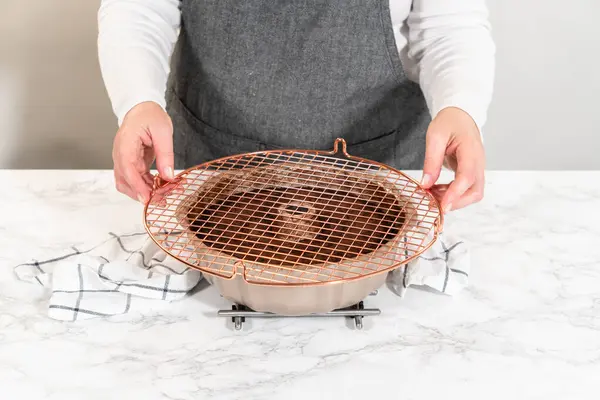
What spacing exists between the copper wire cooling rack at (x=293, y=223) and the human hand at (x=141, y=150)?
20mm

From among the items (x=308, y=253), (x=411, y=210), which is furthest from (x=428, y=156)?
(x=308, y=253)

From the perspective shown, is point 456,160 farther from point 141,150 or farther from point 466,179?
point 141,150

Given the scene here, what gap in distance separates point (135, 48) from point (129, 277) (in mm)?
383

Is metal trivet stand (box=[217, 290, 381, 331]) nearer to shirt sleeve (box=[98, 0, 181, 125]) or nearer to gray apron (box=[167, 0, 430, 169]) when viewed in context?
shirt sleeve (box=[98, 0, 181, 125])

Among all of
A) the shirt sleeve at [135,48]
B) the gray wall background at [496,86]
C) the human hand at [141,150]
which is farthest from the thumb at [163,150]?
the gray wall background at [496,86]

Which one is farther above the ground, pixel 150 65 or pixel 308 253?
pixel 150 65

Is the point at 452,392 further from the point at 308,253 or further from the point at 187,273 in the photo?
the point at 187,273

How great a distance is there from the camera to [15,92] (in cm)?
185

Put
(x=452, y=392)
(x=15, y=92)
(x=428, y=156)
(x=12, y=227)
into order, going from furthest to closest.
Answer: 1. (x=15, y=92)
2. (x=12, y=227)
3. (x=428, y=156)
4. (x=452, y=392)

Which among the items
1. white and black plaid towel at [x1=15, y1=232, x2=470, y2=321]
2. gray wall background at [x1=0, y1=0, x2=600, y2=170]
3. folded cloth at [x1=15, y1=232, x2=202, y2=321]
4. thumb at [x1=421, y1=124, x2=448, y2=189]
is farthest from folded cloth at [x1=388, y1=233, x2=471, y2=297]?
gray wall background at [x1=0, y1=0, x2=600, y2=170]

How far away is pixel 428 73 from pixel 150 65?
0.42m

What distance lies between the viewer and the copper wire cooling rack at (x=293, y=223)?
0.75m

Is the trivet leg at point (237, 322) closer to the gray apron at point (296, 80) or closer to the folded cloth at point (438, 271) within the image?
Answer: the folded cloth at point (438, 271)

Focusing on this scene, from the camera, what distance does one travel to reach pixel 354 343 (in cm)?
84
